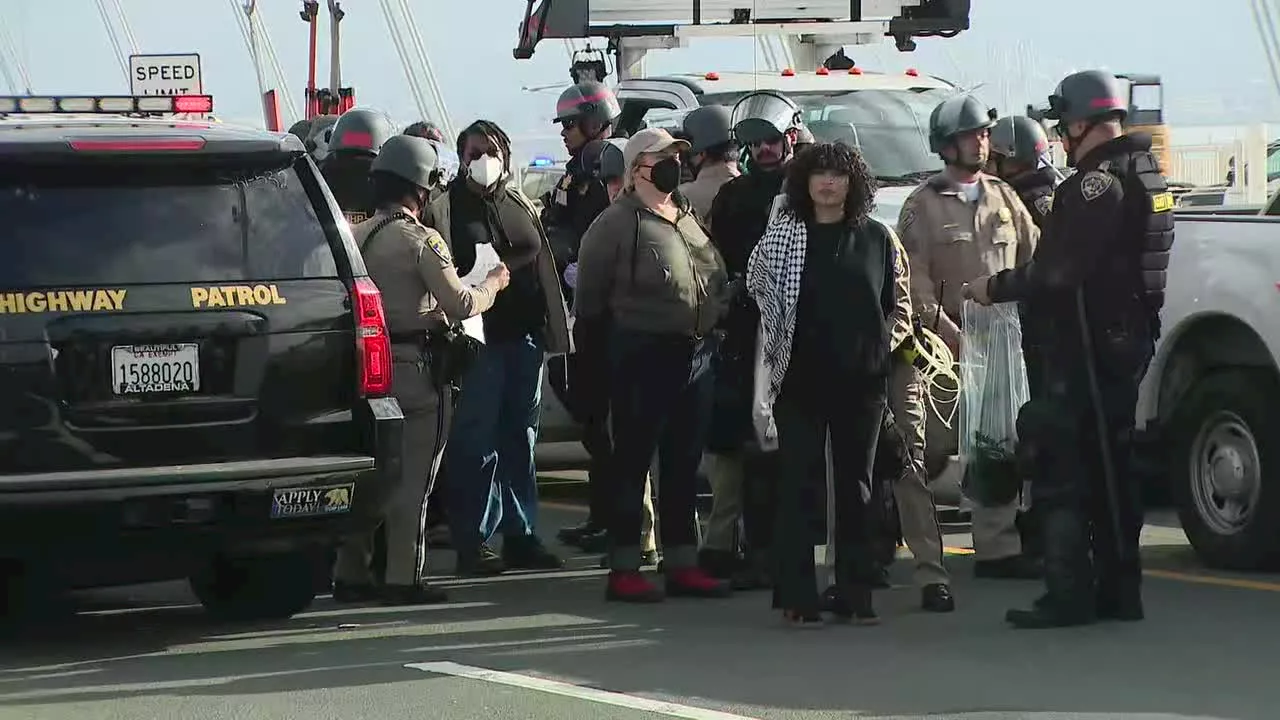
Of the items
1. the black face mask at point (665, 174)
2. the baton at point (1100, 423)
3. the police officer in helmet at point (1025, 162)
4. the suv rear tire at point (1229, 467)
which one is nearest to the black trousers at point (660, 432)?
the black face mask at point (665, 174)

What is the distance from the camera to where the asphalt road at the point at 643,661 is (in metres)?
7.59

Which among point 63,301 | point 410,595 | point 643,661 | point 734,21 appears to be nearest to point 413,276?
point 410,595

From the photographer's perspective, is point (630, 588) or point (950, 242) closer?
point (630, 588)

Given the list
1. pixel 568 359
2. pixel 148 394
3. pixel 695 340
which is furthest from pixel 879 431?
pixel 148 394

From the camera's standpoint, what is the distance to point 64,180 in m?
8.41

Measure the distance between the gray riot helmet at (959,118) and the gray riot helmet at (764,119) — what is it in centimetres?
62

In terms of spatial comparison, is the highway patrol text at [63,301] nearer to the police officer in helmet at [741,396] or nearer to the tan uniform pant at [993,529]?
the police officer in helmet at [741,396]

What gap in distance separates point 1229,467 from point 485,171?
346cm

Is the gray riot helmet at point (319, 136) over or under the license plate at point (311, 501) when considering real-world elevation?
over

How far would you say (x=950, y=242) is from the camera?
35.2 feet

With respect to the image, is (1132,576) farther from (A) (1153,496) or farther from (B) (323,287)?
(A) (1153,496)

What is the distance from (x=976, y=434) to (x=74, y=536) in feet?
13.2

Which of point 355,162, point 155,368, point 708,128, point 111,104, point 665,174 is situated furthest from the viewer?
point 355,162

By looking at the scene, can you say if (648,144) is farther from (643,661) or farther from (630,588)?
(643,661)
